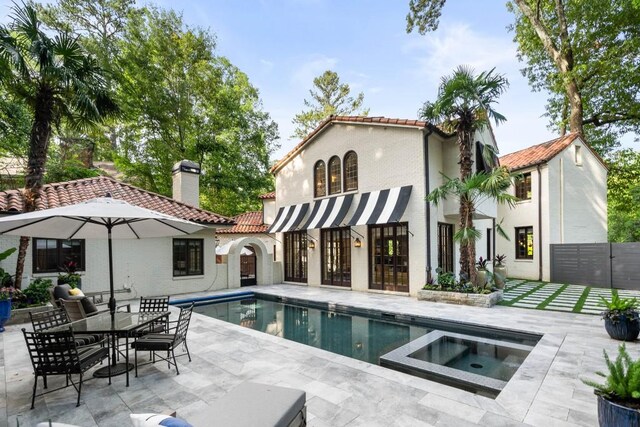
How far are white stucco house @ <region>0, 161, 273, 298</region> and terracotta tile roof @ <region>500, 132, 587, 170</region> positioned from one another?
678 inches

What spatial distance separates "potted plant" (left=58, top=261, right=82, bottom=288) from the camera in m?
10.7

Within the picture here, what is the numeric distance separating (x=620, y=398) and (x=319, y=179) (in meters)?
15.5

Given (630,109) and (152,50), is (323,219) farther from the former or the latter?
(630,109)

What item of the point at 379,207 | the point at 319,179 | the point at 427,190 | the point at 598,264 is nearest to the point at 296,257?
the point at 319,179

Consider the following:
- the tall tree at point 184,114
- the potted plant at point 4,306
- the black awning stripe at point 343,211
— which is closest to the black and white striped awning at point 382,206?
the black awning stripe at point 343,211

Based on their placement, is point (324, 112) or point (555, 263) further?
point (324, 112)

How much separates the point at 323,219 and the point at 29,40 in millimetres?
12356

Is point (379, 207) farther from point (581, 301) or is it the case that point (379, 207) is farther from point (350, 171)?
point (581, 301)

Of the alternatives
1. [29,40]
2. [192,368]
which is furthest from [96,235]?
[29,40]

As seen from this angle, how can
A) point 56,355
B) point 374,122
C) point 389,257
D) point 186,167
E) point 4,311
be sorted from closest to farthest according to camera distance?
point 56,355
point 4,311
point 389,257
point 374,122
point 186,167

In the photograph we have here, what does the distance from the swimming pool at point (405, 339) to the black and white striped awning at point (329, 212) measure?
409 centimetres

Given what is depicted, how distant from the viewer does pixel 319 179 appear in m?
17.9

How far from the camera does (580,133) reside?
779 inches

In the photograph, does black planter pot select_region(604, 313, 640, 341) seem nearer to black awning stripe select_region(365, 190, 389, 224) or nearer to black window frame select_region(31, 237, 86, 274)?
black awning stripe select_region(365, 190, 389, 224)
